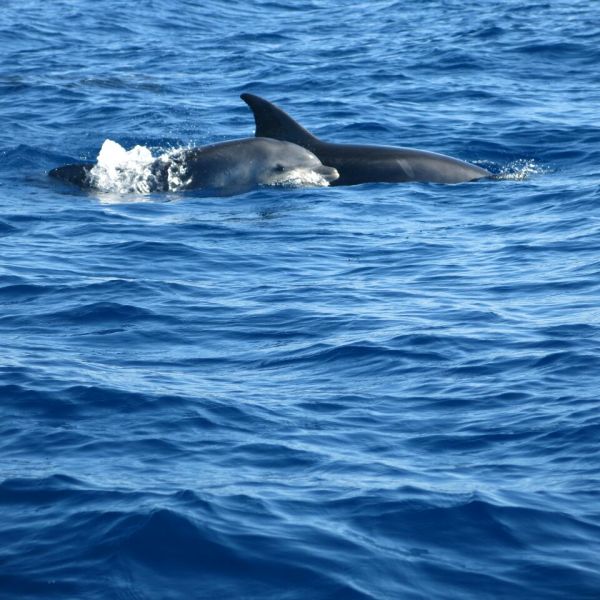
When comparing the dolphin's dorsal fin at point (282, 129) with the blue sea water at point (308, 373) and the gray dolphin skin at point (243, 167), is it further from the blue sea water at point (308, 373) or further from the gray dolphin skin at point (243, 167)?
the blue sea water at point (308, 373)

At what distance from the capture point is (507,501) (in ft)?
29.3

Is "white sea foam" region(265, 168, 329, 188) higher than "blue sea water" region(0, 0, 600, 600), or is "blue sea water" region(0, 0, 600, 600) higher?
"blue sea water" region(0, 0, 600, 600)

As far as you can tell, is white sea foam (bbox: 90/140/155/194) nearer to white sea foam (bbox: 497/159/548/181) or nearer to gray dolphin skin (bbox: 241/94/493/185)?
gray dolphin skin (bbox: 241/94/493/185)

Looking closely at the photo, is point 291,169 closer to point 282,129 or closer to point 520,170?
point 282,129

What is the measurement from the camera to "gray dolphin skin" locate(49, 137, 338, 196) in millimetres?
19359

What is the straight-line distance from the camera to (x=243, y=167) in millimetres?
19391

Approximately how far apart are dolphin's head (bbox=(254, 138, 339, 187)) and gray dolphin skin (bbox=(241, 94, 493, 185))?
203 mm

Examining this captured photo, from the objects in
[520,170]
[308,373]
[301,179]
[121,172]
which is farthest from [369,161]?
[308,373]

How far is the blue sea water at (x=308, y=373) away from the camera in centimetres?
823

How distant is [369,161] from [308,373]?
28.3ft

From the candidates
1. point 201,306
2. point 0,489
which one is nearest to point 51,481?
point 0,489

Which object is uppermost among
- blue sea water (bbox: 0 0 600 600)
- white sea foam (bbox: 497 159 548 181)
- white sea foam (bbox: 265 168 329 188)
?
blue sea water (bbox: 0 0 600 600)

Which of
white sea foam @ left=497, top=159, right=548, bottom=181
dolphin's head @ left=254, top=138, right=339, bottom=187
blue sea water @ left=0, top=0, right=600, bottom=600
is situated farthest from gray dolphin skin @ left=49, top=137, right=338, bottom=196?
white sea foam @ left=497, top=159, right=548, bottom=181

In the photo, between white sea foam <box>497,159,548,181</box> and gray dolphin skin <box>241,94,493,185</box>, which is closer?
gray dolphin skin <box>241,94,493,185</box>
